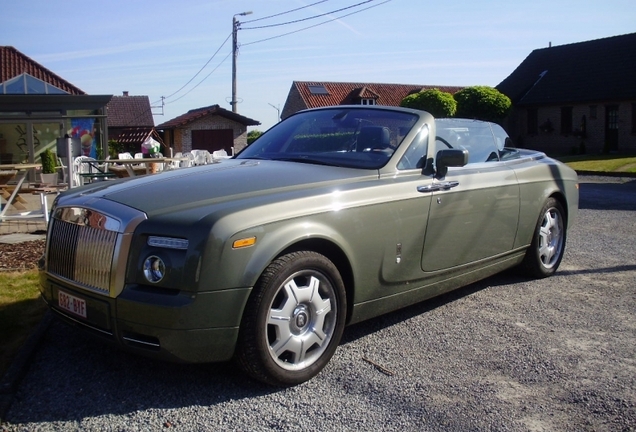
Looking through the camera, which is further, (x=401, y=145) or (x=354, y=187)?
(x=401, y=145)

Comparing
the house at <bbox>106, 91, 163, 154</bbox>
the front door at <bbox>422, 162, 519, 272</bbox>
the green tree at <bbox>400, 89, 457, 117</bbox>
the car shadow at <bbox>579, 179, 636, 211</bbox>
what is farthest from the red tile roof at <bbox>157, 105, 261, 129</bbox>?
the front door at <bbox>422, 162, 519, 272</bbox>

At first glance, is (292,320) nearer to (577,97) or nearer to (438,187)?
(438,187)

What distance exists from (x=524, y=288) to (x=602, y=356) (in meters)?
1.74

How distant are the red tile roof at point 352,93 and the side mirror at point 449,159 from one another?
42.1 m

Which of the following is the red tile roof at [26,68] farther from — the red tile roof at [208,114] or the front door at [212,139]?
the front door at [212,139]

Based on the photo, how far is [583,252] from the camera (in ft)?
24.8

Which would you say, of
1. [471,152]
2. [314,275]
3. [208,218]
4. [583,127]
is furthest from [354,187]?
[583,127]

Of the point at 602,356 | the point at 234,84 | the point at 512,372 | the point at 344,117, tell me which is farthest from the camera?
the point at 234,84

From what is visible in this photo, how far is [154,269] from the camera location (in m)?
3.37

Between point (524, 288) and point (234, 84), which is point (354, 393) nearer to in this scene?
point (524, 288)

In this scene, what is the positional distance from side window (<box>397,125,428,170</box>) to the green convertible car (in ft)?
0.06

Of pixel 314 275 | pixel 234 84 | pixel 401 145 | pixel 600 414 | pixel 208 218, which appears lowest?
pixel 600 414

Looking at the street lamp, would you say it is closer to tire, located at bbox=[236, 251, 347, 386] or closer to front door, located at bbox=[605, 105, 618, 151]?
front door, located at bbox=[605, 105, 618, 151]

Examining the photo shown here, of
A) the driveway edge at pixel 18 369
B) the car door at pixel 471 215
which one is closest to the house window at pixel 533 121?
the car door at pixel 471 215
